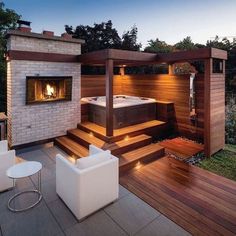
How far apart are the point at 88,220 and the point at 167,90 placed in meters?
5.92

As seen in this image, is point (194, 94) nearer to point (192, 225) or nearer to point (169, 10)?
point (169, 10)

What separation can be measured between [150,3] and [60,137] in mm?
6359

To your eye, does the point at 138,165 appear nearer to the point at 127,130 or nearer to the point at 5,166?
the point at 127,130

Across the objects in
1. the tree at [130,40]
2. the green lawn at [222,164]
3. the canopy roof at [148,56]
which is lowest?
the green lawn at [222,164]

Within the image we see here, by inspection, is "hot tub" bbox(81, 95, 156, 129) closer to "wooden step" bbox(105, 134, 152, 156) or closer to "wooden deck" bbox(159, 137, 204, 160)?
"wooden step" bbox(105, 134, 152, 156)

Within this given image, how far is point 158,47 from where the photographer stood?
52.3 ft

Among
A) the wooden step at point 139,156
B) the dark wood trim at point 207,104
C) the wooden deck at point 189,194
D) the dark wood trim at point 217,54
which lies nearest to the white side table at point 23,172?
the wooden deck at point 189,194

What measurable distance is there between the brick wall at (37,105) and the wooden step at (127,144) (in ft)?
7.49

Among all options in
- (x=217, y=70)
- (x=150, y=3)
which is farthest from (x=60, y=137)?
(x=150, y=3)

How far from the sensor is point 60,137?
6.89 m

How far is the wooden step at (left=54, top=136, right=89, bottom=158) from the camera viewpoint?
5.60 metres

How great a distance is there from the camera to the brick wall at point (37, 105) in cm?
592

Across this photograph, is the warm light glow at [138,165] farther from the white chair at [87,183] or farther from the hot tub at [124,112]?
the hot tub at [124,112]

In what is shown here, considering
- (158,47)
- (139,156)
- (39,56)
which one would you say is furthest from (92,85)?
(158,47)
